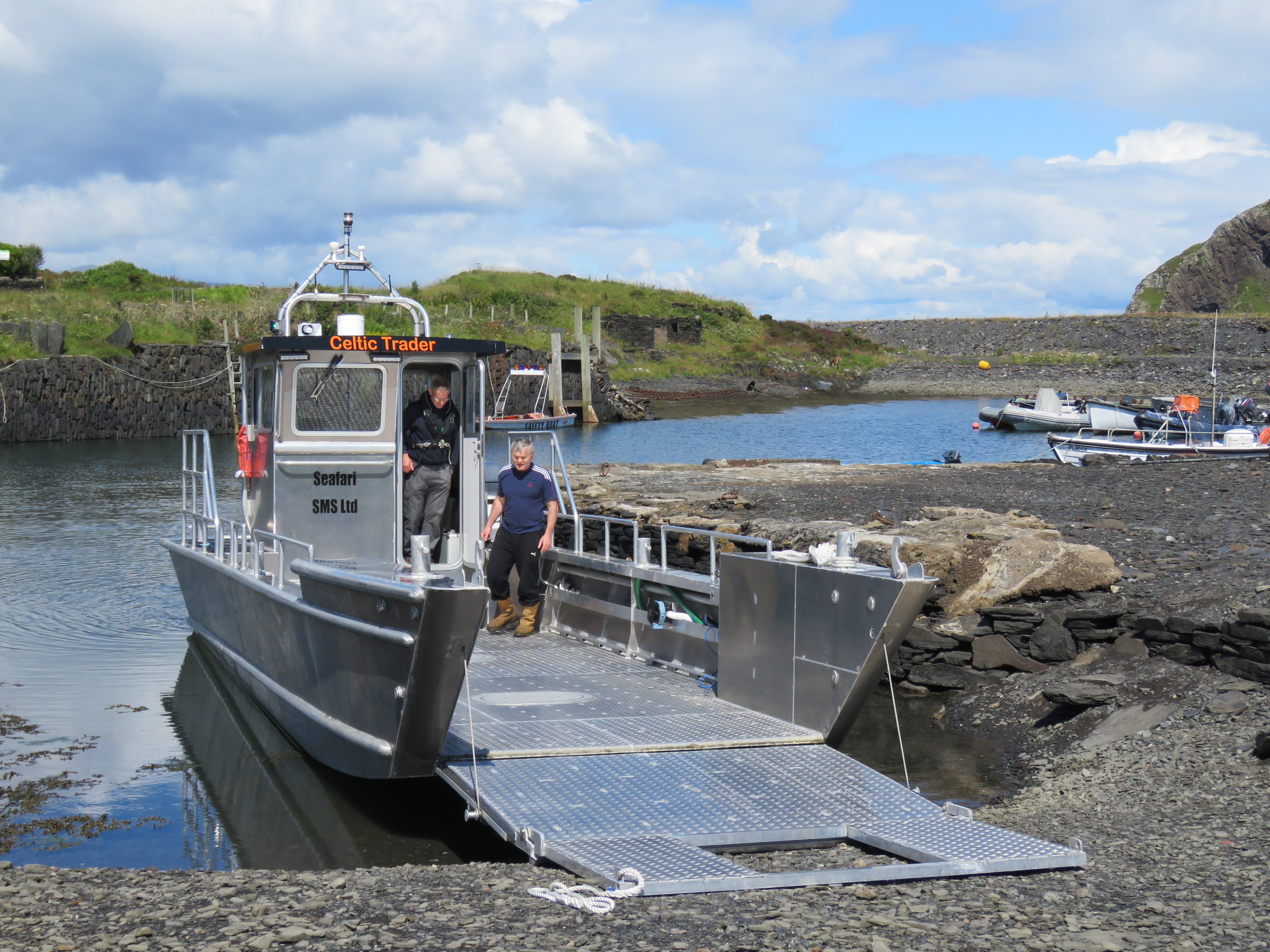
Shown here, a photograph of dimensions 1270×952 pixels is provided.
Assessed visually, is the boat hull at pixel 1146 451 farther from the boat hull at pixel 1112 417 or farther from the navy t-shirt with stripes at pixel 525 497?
the navy t-shirt with stripes at pixel 525 497

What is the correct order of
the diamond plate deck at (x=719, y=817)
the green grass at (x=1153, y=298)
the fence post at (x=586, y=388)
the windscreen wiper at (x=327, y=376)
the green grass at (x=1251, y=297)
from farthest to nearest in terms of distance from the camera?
the green grass at (x=1153, y=298), the green grass at (x=1251, y=297), the fence post at (x=586, y=388), the windscreen wiper at (x=327, y=376), the diamond plate deck at (x=719, y=817)

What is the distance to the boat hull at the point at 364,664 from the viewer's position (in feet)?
20.1

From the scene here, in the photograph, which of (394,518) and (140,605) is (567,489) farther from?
(140,605)

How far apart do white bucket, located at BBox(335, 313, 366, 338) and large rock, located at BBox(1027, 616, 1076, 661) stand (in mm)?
6407

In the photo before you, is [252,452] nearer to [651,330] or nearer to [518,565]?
[518,565]

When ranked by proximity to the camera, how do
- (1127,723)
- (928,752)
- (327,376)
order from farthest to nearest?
(327,376), (928,752), (1127,723)

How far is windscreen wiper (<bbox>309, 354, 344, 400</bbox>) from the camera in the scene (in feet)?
31.0

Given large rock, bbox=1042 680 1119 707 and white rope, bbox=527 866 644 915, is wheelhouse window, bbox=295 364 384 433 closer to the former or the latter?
white rope, bbox=527 866 644 915

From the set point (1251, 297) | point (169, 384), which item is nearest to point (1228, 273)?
point (1251, 297)

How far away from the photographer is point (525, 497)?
961 cm

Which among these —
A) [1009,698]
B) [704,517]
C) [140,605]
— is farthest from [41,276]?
[1009,698]

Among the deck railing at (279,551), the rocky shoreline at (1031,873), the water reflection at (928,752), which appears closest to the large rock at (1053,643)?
the rocky shoreline at (1031,873)

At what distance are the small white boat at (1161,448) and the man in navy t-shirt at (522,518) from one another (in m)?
17.8

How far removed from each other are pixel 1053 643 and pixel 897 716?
3.12 m
